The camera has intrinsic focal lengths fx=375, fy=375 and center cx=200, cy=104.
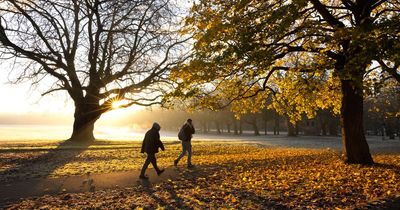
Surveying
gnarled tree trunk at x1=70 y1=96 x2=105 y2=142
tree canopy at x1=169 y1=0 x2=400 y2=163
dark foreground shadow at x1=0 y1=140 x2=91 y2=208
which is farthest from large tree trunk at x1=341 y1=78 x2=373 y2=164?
gnarled tree trunk at x1=70 y1=96 x2=105 y2=142

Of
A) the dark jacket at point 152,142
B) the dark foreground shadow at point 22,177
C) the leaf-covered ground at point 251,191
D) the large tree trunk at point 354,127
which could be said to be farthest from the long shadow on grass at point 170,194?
the large tree trunk at point 354,127

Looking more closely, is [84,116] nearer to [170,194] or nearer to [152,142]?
[152,142]

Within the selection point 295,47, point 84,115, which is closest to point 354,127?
point 295,47

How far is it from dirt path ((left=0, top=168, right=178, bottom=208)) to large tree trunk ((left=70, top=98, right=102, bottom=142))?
852 inches

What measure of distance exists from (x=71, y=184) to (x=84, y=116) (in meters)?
23.5

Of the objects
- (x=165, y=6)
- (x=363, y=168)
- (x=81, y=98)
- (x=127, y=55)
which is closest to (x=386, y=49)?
(x=363, y=168)

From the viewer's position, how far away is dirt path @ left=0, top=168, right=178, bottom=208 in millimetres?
9953

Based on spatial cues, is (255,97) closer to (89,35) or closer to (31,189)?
(31,189)

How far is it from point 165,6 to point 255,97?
37.9 ft

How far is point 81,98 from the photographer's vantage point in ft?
111

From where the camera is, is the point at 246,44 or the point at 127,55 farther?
the point at 127,55

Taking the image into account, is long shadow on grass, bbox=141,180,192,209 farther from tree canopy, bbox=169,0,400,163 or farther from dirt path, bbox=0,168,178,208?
tree canopy, bbox=169,0,400,163

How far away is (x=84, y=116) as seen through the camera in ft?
111

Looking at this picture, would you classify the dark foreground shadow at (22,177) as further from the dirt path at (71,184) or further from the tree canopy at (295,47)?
the tree canopy at (295,47)
